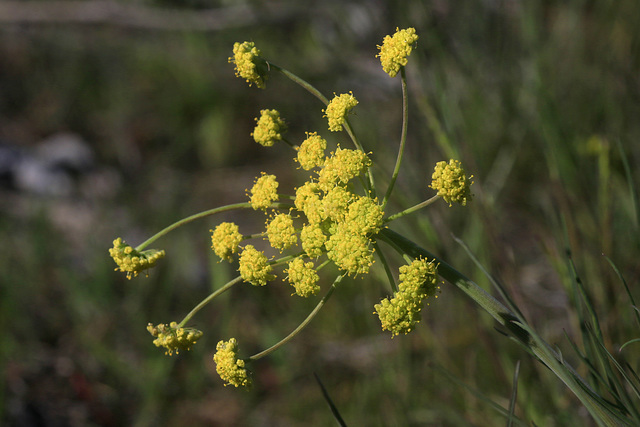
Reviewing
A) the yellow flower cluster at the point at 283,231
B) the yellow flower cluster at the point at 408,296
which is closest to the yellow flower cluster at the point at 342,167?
the yellow flower cluster at the point at 283,231

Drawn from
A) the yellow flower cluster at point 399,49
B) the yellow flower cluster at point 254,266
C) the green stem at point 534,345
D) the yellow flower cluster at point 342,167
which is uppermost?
the yellow flower cluster at point 399,49

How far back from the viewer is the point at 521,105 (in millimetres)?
2584

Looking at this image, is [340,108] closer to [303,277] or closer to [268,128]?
[268,128]

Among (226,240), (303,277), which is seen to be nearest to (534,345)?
(303,277)

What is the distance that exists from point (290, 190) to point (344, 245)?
2.56 metres

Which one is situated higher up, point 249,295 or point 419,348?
point 249,295

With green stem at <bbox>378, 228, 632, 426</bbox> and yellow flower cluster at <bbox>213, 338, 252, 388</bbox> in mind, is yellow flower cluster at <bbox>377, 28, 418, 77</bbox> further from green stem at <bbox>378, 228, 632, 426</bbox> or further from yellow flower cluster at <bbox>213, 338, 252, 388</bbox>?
yellow flower cluster at <bbox>213, 338, 252, 388</bbox>

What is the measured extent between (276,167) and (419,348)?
187cm

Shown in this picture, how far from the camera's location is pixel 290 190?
359 cm

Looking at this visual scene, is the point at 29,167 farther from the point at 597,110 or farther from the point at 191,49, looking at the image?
the point at 597,110

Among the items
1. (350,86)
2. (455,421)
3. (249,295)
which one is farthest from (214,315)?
(350,86)

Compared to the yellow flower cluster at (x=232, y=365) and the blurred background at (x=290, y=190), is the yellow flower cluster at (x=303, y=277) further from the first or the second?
the blurred background at (x=290, y=190)

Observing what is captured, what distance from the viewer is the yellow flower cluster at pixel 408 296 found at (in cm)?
101

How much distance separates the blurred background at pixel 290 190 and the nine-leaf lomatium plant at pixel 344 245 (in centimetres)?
27
